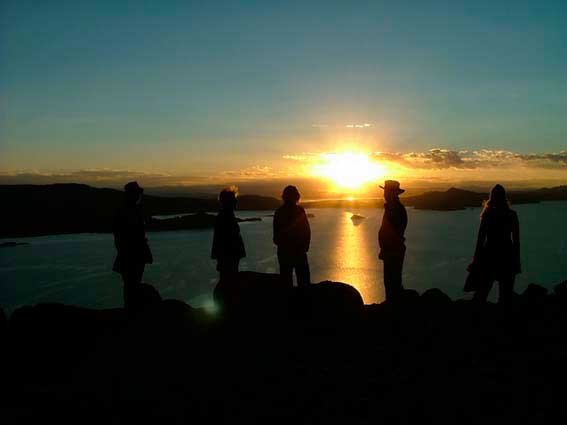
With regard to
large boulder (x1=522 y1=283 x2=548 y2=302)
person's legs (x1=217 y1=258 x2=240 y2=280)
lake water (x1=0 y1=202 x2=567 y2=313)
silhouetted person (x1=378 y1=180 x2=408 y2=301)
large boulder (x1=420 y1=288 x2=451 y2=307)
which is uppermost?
silhouetted person (x1=378 y1=180 x2=408 y2=301)

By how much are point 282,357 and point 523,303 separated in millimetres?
6065

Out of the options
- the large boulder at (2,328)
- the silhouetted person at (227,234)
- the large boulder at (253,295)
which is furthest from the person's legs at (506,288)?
the large boulder at (2,328)

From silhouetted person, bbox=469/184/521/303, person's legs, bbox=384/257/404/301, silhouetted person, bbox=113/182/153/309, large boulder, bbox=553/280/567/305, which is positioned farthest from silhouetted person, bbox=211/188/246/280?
large boulder, bbox=553/280/567/305

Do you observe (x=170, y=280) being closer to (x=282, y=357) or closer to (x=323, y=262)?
(x=323, y=262)

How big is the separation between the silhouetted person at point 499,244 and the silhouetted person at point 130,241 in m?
6.07

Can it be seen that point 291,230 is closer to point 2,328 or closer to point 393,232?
point 393,232

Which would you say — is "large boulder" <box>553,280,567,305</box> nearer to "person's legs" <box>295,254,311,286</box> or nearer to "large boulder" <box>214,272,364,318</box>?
"large boulder" <box>214,272,364,318</box>

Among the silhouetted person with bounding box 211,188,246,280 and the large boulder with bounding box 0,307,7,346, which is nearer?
the large boulder with bounding box 0,307,7,346

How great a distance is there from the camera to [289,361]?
6785mm

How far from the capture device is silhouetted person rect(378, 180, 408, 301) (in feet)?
28.7

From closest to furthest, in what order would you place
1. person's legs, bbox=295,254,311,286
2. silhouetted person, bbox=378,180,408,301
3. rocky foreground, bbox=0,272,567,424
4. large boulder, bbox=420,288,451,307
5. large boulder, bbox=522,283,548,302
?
rocky foreground, bbox=0,272,567,424 → person's legs, bbox=295,254,311,286 → silhouetted person, bbox=378,180,408,301 → large boulder, bbox=420,288,451,307 → large boulder, bbox=522,283,548,302

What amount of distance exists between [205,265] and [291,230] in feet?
218

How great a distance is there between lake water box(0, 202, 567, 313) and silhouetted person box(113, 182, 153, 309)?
39.6 metres

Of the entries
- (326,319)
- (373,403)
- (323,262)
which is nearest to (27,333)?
(326,319)
